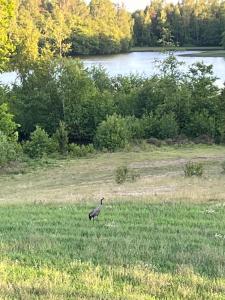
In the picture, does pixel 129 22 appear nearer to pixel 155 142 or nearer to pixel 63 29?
pixel 63 29

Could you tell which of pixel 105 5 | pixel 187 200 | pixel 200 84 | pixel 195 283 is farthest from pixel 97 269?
pixel 105 5

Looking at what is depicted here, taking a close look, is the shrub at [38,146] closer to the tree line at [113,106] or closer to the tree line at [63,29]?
the tree line at [113,106]

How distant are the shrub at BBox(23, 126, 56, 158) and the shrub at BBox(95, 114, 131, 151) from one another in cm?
381

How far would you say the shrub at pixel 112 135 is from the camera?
37.0 meters

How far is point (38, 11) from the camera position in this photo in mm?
105250

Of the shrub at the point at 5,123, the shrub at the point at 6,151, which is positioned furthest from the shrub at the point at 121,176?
the shrub at the point at 5,123

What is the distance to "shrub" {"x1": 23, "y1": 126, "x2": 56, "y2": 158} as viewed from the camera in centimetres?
3509

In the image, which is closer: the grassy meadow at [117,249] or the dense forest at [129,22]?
the grassy meadow at [117,249]

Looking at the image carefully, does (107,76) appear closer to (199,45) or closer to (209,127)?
(209,127)

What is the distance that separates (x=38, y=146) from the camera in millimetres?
35219

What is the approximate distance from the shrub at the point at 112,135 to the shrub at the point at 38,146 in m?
3.81

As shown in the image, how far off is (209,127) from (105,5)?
119m

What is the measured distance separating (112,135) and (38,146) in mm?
5355

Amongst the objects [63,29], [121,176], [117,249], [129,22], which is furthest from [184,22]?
[117,249]
